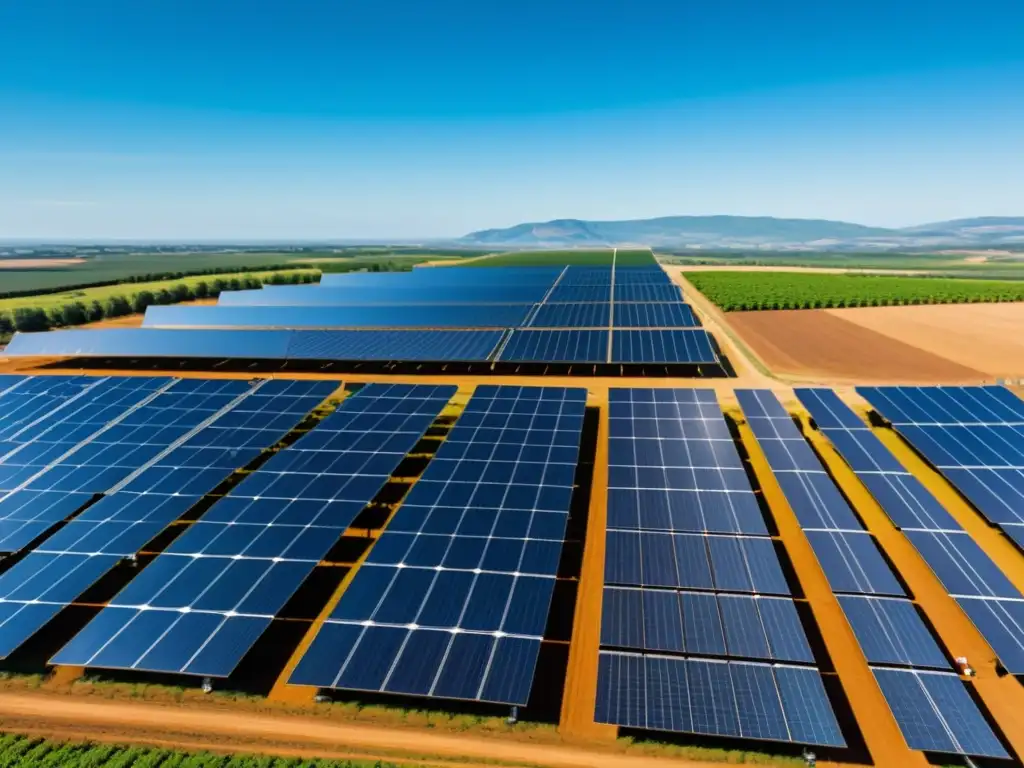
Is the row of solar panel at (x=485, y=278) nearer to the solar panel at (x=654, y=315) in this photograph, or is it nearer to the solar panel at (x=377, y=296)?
the solar panel at (x=377, y=296)

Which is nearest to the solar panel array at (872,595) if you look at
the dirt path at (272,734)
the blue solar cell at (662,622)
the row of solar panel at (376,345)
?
the blue solar cell at (662,622)

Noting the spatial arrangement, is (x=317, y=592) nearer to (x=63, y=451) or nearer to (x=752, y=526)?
(x=752, y=526)

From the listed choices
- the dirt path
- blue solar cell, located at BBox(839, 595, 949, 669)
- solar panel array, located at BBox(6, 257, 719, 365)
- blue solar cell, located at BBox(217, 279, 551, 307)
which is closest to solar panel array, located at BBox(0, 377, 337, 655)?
the dirt path

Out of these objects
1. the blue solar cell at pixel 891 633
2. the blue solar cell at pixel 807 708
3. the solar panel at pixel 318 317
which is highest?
the blue solar cell at pixel 807 708

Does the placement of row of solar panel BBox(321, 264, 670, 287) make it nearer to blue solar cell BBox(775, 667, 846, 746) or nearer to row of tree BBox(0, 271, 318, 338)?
row of tree BBox(0, 271, 318, 338)

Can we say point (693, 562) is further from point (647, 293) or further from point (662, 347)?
point (647, 293)

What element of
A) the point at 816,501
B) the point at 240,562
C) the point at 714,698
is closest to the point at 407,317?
the point at 240,562
